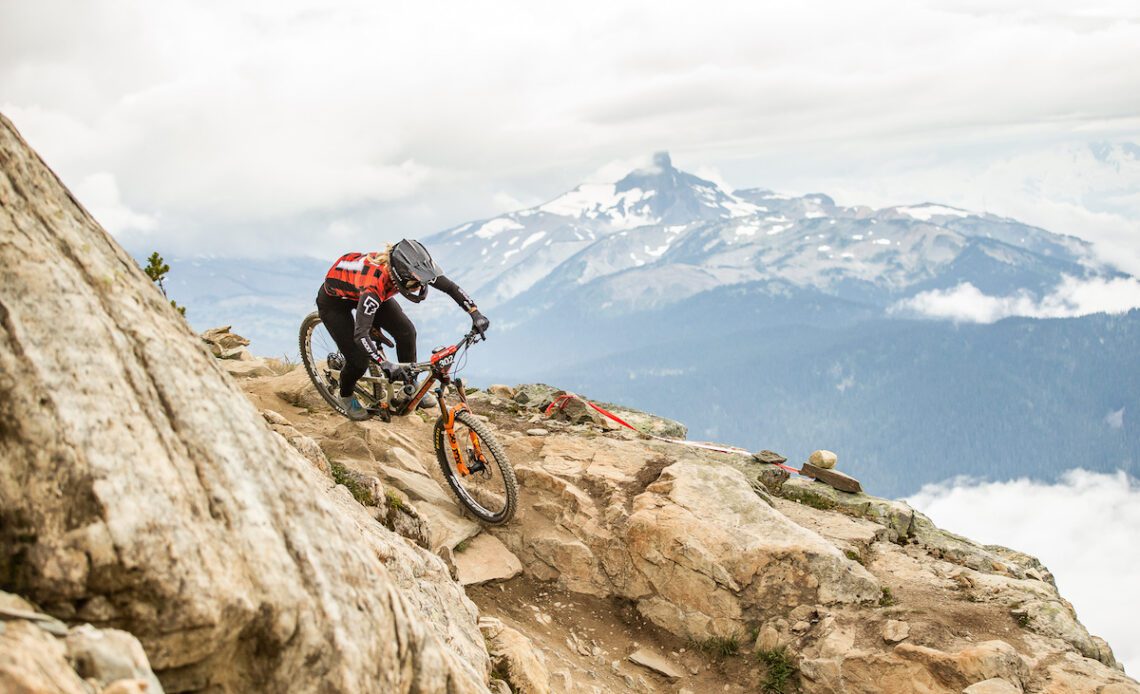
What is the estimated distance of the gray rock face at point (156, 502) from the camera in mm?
4535

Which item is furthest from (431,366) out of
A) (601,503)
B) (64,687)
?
(64,687)

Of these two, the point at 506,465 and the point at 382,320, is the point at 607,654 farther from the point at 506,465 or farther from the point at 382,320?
the point at 382,320

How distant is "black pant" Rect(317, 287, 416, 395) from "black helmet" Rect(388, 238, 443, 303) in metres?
1.10

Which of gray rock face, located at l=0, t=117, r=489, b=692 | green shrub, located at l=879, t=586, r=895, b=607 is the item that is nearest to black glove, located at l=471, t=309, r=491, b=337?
gray rock face, located at l=0, t=117, r=489, b=692

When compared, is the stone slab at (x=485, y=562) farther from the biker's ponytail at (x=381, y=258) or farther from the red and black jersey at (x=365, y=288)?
the biker's ponytail at (x=381, y=258)

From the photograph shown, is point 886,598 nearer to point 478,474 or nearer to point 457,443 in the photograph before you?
point 478,474

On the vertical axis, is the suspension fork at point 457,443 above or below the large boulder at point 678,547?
above

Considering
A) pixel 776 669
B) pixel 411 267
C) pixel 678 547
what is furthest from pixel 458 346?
pixel 776 669

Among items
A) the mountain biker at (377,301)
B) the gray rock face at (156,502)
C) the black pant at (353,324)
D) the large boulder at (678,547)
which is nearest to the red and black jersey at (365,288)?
the mountain biker at (377,301)

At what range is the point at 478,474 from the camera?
43.1 ft

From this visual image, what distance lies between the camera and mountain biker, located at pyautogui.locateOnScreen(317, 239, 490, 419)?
488 inches

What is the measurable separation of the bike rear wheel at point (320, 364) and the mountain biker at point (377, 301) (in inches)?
40.7

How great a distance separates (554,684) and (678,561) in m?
3.72

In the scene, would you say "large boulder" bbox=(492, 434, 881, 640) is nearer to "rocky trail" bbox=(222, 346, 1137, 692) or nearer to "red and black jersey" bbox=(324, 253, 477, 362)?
"rocky trail" bbox=(222, 346, 1137, 692)
